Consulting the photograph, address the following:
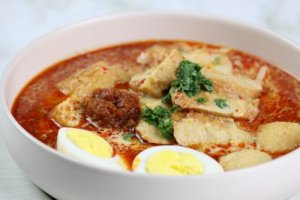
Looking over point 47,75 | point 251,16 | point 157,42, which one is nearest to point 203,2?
point 251,16

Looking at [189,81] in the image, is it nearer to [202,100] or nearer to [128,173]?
[202,100]

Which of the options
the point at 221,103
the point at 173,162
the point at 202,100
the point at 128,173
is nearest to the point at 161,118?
the point at 202,100

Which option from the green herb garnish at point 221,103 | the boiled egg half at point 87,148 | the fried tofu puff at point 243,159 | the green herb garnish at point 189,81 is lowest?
the boiled egg half at point 87,148

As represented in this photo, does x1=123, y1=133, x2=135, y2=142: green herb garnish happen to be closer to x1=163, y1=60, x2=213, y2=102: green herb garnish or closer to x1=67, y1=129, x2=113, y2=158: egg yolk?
x1=67, y1=129, x2=113, y2=158: egg yolk

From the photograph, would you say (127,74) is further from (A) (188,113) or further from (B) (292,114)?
(B) (292,114)

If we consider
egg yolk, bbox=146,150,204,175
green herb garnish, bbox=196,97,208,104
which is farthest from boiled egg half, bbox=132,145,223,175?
green herb garnish, bbox=196,97,208,104

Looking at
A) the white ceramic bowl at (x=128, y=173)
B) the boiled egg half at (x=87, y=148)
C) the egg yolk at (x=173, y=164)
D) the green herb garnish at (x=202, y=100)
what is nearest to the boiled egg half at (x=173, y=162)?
the egg yolk at (x=173, y=164)

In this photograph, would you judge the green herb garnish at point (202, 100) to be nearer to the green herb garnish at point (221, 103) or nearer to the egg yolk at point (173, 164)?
the green herb garnish at point (221, 103)
